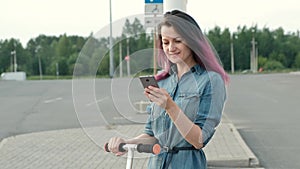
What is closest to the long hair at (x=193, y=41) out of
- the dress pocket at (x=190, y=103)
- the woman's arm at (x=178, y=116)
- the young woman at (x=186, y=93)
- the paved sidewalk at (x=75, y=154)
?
the young woman at (x=186, y=93)

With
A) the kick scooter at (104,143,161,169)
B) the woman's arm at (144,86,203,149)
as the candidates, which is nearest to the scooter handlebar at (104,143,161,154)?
the kick scooter at (104,143,161,169)

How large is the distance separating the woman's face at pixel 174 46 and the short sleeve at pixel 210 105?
15cm

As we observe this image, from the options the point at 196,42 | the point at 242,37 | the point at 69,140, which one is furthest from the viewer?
the point at 242,37

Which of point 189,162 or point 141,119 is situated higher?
point 141,119

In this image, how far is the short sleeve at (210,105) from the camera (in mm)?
2330

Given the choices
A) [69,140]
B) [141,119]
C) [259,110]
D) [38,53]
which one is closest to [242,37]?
[38,53]

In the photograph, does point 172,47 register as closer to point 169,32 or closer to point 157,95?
point 169,32

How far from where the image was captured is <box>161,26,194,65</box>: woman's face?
233cm

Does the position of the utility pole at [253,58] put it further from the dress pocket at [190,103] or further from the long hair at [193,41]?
the dress pocket at [190,103]

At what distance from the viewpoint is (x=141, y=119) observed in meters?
2.64

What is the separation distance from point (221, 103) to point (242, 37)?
303 ft

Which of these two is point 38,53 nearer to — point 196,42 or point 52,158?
point 52,158

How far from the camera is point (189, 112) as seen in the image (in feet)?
7.55

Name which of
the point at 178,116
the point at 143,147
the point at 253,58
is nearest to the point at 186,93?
the point at 178,116
